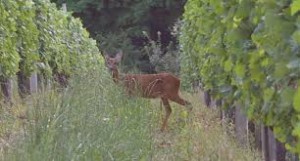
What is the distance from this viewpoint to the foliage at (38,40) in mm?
10125

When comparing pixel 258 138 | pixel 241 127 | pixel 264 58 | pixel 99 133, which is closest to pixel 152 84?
pixel 241 127

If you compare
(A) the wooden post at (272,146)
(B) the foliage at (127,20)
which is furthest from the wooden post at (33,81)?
(B) the foliage at (127,20)

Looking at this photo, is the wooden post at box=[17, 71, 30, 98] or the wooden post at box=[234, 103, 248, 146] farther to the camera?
the wooden post at box=[17, 71, 30, 98]

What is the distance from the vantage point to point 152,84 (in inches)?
469

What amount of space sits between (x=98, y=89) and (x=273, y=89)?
13.0 feet

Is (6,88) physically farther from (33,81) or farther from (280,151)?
(280,151)

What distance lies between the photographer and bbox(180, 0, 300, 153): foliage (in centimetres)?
459

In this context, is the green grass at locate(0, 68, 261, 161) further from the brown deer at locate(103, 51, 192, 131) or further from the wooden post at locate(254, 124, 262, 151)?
the brown deer at locate(103, 51, 192, 131)

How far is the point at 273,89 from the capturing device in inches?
203

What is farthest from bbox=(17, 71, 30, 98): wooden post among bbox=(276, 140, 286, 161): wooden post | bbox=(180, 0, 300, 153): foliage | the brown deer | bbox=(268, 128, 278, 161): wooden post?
bbox=(276, 140, 286, 161): wooden post

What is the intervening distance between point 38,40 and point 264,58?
7453 mm

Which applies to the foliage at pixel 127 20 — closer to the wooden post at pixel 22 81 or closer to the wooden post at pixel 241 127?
the wooden post at pixel 22 81

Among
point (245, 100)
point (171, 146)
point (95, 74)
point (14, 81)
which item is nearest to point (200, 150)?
point (171, 146)

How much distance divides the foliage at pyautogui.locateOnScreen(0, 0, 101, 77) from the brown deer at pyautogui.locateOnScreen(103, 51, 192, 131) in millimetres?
995
